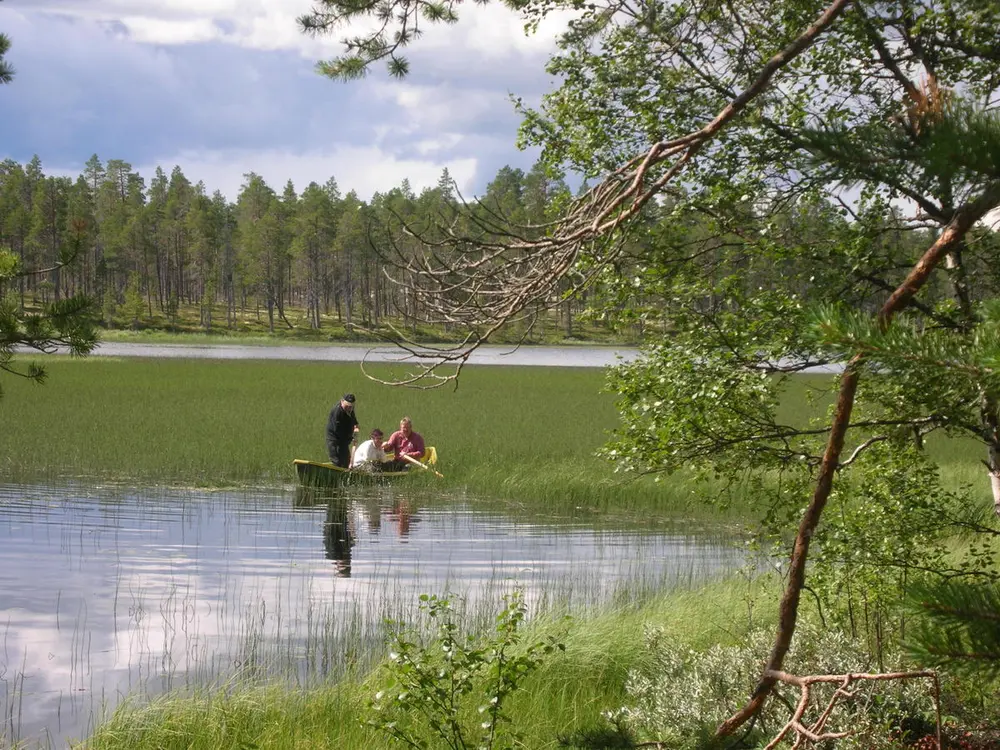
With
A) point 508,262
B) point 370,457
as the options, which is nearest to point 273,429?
point 370,457

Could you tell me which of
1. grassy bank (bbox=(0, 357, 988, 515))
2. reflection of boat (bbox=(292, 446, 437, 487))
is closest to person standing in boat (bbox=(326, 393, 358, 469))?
reflection of boat (bbox=(292, 446, 437, 487))

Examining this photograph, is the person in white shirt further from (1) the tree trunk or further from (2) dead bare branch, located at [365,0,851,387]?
(1) the tree trunk

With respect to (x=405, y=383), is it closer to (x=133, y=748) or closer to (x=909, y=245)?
(x=133, y=748)

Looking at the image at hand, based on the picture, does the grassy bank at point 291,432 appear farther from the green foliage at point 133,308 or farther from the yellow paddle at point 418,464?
the green foliage at point 133,308

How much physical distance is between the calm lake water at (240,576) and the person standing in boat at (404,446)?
0.82m

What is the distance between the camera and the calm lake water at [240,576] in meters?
8.73

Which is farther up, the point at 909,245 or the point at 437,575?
the point at 909,245

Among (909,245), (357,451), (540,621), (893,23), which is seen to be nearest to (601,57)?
(893,23)

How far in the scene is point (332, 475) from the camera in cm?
1883

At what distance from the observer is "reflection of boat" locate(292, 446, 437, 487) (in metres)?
18.7

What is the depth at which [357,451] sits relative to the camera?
63.5 ft

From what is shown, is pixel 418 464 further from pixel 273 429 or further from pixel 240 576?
pixel 240 576

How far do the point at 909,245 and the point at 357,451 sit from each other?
41.7 feet

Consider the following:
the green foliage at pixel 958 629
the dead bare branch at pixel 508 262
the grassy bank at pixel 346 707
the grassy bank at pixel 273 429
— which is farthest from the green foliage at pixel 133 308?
the green foliage at pixel 958 629
